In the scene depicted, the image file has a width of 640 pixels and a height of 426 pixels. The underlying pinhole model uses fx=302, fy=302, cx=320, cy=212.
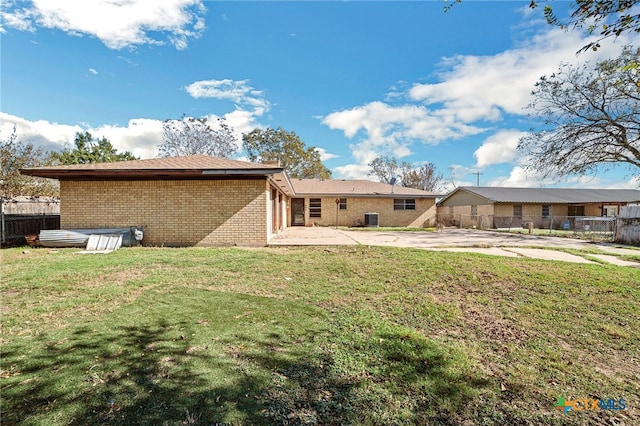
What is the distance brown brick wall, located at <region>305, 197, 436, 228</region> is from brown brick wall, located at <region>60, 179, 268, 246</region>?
11632 mm

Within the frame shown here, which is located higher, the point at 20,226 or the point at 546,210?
the point at 546,210

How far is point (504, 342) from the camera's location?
366 cm

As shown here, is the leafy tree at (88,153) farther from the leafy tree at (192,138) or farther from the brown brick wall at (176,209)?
the brown brick wall at (176,209)

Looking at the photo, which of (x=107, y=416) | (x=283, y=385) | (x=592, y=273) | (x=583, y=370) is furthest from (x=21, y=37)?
(x=592, y=273)

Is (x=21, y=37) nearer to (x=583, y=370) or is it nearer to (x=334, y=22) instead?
(x=334, y=22)

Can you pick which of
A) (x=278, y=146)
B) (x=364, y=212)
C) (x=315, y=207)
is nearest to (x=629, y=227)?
(x=364, y=212)

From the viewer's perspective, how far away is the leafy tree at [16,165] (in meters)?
14.4

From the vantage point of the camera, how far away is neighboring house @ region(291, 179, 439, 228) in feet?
71.3

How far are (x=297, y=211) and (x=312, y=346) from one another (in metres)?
19.0

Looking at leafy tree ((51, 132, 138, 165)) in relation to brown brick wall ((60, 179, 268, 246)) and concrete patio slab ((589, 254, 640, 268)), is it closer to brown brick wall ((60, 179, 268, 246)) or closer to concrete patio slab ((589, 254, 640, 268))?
brown brick wall ((60, 179, 268, 246))

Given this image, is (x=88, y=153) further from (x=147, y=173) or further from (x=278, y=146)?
(x=147, y=173)

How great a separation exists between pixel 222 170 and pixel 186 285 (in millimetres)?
4957

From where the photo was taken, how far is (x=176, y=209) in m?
10.4

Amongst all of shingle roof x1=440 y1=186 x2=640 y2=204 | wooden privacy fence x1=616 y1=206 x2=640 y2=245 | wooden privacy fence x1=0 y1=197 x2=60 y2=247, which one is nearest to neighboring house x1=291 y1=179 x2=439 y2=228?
shingle roof x1=440 y1=186 x2=640 y2=204
